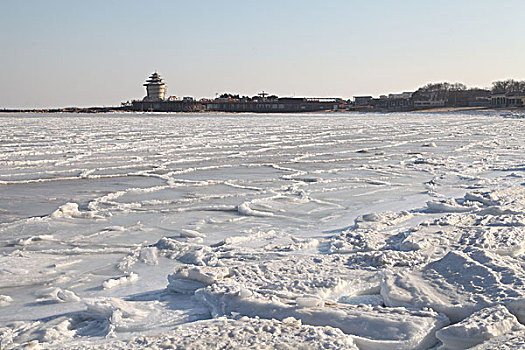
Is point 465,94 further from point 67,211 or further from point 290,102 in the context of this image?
point 67,211

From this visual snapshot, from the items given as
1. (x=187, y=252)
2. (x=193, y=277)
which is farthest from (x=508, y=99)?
(x=193, y=277)

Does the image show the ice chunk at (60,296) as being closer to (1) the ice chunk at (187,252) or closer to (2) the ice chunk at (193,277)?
(2) the ice chunk at (193,277)

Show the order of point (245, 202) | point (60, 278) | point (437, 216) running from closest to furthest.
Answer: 1. point (60, 278)
2. point (437, 216)
3. point (245, 202)

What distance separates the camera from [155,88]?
125625mm

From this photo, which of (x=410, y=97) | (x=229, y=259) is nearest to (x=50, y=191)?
(x=229, y=259)

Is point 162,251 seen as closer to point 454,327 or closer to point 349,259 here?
point 349,259

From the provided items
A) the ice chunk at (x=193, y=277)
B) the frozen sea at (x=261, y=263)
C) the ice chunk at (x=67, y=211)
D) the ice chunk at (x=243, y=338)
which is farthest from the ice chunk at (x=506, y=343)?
the ice chunk at (x=67, y=211)

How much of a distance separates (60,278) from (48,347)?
3.34ft

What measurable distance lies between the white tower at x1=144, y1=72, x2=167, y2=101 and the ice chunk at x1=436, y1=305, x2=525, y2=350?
12500 centimetres

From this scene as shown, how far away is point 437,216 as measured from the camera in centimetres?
470

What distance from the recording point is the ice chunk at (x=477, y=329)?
6.91ft

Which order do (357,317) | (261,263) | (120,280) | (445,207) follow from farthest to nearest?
(445,207)
(261,263)
(120,280)
(357,317)

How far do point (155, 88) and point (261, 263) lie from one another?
12622cm

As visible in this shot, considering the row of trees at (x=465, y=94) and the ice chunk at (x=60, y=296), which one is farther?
the row of trees at (x=465, y=94)
